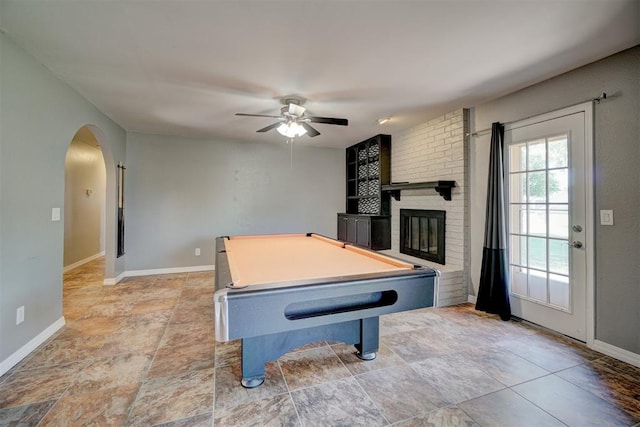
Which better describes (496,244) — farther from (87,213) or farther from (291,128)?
(87,213)

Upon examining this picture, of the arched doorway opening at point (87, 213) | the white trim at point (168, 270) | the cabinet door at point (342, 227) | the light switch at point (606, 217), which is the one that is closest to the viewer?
the light switch at point (606, 217)

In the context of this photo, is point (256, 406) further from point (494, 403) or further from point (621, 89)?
point (621, 89)

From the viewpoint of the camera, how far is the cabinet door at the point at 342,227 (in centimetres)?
564

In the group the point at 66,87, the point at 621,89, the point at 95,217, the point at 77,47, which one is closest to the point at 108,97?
the point at 66,87

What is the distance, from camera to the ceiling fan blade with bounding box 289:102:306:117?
2.81 m

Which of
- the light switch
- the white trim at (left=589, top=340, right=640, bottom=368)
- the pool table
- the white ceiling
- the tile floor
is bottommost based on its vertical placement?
the tile floor

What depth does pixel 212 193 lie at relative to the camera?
5.00 m

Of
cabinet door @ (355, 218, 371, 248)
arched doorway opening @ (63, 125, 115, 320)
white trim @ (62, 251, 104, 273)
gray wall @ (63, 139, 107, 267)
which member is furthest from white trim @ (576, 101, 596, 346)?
white trim @ (62, 251, 104, 273)

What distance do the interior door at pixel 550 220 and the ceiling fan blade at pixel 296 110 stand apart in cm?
221

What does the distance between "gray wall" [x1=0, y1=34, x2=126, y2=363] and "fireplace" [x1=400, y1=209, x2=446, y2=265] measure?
13.8 feet

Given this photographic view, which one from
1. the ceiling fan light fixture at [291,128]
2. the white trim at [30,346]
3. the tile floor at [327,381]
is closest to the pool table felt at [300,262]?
the tile floor at [327,381]

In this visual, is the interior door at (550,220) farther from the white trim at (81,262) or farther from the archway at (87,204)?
the white trim at (81,262)

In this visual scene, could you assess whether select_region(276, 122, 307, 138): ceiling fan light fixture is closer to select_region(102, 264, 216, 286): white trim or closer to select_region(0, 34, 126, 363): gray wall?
select_region(0, 34, 126, 363): gray wall

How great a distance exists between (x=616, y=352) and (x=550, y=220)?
3.67ft
